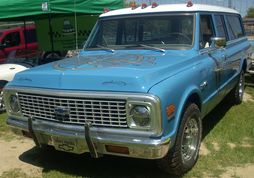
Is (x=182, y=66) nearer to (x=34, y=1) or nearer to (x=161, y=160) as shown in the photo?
(x=161, y=160)

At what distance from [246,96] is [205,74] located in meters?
4.12

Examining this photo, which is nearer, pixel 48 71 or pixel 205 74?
pixel 48 71

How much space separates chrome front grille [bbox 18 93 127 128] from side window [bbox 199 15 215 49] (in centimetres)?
186

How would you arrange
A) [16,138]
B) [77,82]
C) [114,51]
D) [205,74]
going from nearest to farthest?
[77,82] → [205,74] → [114,51] → [16,138]

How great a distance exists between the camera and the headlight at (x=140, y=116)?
3.54 metres

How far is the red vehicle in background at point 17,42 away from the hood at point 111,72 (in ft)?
30.9

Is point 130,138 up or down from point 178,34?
down

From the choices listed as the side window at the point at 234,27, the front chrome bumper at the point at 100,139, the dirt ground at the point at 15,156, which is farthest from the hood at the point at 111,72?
the side window at the point at 234,27

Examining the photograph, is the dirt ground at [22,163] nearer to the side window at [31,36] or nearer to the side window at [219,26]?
the side window at [219,26]

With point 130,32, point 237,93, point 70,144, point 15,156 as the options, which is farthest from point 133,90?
point 237,93

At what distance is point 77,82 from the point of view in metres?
3.86

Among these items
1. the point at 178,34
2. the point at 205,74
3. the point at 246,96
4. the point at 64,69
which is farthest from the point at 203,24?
the point at 246,96

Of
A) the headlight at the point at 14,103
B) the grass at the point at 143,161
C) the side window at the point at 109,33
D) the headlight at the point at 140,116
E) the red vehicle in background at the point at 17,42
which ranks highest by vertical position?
the side window at the point at 109,33

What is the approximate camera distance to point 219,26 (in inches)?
233
